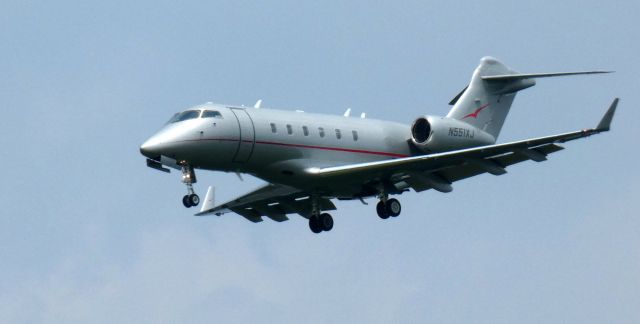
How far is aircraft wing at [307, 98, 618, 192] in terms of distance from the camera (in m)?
37.3

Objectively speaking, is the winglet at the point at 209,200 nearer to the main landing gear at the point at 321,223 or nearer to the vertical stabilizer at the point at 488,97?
the main landing gear at the point at 321,223

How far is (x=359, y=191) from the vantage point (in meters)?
39.8

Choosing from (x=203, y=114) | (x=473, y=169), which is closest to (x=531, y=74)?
(x=473, y=169)

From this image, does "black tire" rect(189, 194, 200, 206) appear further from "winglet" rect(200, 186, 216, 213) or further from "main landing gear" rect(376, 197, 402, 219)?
"winglet" rect(200, 186, 216, 213)

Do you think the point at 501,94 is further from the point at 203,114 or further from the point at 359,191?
the point at 203,114

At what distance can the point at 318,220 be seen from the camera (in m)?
40.3

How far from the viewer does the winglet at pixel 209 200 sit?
43062mm

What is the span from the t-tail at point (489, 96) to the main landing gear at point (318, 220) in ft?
15.5

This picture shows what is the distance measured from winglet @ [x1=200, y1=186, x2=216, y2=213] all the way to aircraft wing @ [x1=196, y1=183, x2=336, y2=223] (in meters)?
0.07

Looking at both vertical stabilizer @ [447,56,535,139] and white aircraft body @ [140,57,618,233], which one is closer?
white aircraft body @ [140,57,618,233]

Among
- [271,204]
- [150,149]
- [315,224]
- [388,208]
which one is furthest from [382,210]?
[150,149]

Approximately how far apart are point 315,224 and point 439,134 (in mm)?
4143

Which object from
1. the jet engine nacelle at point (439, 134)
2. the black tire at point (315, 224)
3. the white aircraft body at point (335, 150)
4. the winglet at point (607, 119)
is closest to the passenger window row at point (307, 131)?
the white aircraft body at point (335, 150)

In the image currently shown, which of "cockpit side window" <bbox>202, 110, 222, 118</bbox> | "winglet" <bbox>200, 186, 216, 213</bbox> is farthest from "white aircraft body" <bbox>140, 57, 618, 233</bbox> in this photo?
"winglet" <bbox>200, 186, 216, 213</bbox>
